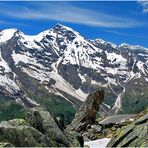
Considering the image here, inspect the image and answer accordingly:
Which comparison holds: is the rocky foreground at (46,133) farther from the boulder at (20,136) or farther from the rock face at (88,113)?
the rock face at (88,113)

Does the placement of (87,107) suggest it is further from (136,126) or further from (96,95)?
(136,126)

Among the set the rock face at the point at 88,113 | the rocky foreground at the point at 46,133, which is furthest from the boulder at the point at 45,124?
the rock face at the point at 88,113

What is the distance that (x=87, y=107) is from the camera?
7531 centimetres

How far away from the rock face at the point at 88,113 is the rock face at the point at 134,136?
143 feet

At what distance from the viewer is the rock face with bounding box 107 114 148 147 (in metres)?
24.5

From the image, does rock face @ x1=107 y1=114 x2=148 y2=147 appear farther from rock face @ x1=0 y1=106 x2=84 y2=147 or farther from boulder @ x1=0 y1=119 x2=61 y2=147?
boulder @ x1=0 y1=119 x2=61 y2=147

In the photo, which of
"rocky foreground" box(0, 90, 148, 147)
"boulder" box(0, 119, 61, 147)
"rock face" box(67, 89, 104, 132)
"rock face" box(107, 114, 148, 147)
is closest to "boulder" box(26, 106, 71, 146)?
"rocky foreground" box(0, 90, 148, 147)

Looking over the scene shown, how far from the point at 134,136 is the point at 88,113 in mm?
48626

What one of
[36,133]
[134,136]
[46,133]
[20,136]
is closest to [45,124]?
[46,133]

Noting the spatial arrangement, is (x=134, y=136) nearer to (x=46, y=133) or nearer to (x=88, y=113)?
(x=46, y=133)

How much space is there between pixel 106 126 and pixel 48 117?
39.2 metres

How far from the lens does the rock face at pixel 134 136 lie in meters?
24.5

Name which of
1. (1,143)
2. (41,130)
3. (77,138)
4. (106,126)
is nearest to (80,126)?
(106,126)

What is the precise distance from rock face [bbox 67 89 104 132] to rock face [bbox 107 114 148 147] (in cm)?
4357
